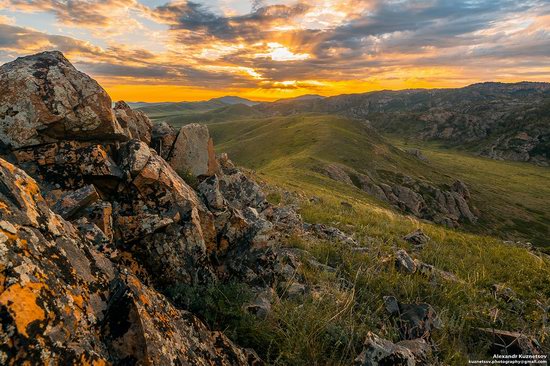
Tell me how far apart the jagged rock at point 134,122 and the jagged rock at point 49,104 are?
1.81 metres

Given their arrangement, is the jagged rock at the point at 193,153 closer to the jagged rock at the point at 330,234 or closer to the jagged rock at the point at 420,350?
the jagged rock at the point at 330,234

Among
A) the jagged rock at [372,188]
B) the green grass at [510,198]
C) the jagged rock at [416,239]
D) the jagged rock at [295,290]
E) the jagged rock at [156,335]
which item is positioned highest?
the jagged rock at [156,335]

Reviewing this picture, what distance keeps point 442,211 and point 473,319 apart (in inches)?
3250

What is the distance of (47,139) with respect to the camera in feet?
24.0

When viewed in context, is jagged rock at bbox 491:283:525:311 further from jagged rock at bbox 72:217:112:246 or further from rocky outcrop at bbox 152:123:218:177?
rocky outcrop at bbox 152:123:218:177

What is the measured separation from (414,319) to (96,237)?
575 cm

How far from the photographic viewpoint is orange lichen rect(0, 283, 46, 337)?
9.36 feet

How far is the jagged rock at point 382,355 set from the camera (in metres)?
4.34

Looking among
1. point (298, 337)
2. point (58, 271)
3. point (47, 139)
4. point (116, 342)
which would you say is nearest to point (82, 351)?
point (116, 342)

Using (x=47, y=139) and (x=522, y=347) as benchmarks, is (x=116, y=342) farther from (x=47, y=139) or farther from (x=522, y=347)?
(x=522, y=347)

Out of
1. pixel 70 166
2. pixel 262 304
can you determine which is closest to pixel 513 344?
pixel 262 304

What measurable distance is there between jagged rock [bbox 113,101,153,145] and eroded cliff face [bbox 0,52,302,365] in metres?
0.09

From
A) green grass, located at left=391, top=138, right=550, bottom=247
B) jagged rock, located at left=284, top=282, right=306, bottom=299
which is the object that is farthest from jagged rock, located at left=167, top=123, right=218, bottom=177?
green grass, located at left=391, top=138, right=550, bottom=247

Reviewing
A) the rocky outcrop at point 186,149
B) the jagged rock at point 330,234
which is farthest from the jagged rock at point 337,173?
the rocky outcrop at point 186,149
